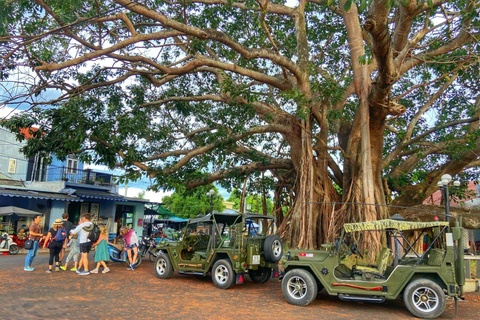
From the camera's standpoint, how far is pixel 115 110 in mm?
13547

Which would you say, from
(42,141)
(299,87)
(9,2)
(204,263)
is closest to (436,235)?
(204,263)

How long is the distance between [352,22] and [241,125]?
4805 mm

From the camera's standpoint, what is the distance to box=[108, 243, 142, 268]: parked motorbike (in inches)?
479

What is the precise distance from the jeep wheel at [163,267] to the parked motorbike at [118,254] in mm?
2016

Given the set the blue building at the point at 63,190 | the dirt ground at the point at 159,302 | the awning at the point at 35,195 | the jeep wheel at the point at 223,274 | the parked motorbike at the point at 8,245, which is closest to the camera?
the dirt ground at the point at 159,302

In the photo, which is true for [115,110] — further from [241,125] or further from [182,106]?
[241,125]

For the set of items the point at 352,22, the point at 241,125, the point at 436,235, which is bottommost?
the point at 436,235

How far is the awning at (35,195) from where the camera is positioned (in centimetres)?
1740

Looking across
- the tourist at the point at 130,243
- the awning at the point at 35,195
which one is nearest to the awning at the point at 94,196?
the awning at the point at 35,195

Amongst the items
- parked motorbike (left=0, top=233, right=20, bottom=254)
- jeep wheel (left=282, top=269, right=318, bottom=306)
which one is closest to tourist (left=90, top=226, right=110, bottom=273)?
jeep wheel (left=282, top=269, right=318, bottom=306)

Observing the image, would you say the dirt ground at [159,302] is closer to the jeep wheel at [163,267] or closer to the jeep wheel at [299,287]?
the jeep wheel at [299,287]

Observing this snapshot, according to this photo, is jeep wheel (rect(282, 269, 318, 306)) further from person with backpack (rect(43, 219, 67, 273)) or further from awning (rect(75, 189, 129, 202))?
awning (rect(75, 189, 129, 202))

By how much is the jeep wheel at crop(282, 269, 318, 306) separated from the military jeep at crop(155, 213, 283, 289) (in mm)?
1561

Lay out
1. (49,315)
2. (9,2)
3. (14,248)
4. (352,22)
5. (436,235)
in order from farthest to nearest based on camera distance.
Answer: (14,248) → (352,22) → (9,2) → (436,235) → (49,315)
